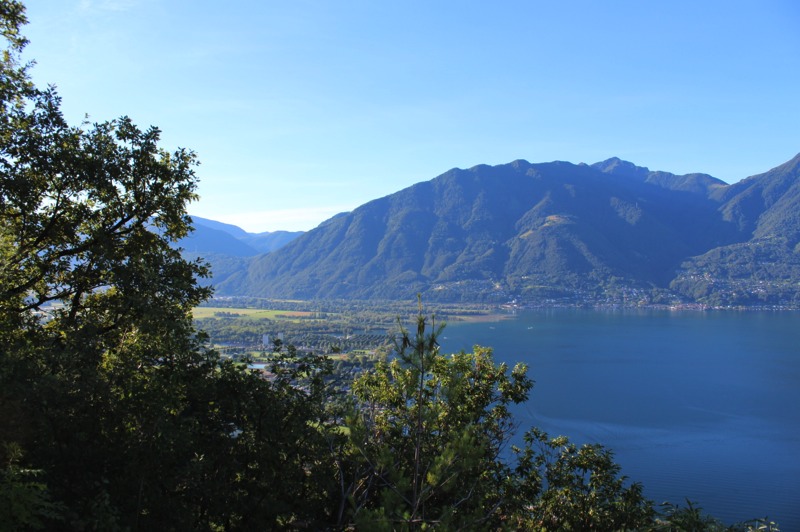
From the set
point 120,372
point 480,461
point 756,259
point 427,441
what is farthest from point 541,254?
point 120,372

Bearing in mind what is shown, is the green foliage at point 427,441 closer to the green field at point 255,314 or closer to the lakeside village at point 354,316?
the lakeside village at point 354,316

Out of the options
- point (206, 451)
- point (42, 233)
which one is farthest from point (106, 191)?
point (206, 451)

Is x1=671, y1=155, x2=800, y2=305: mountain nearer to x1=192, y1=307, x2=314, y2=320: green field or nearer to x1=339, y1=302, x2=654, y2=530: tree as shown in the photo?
x1=192, y1=307, x2=314, y2=320: green field

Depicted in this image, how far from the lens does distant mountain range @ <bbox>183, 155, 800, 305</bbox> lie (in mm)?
142750

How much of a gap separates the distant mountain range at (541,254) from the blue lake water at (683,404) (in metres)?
60.7

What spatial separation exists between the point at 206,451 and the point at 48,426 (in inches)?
59.4

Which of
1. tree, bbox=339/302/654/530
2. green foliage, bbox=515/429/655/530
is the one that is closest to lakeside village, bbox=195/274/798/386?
tree, bbox=339/302/654/530

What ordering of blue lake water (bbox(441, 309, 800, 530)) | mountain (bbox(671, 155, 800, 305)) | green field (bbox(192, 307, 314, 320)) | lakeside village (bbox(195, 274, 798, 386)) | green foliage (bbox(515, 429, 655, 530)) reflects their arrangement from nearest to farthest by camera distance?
green foliage (bbox(515, 429, 655, 530)) → blue lake water (bbox(441, 309, 800, 530)) → lakeside village (bbox(195, 274, 798, 386)) → green field (bbox(192, 307, 314, 320)) → mountain (bbox(671, 155, 800, 305))

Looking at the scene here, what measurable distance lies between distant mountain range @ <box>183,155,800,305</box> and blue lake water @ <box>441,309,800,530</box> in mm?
60679

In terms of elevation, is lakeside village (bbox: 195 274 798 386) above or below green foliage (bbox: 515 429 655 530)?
below

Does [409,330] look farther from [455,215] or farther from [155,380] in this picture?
[455,215]

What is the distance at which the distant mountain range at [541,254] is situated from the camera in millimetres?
142750

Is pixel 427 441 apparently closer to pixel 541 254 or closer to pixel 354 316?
pixel 354 316

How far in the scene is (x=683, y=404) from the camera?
40812 millimetres
